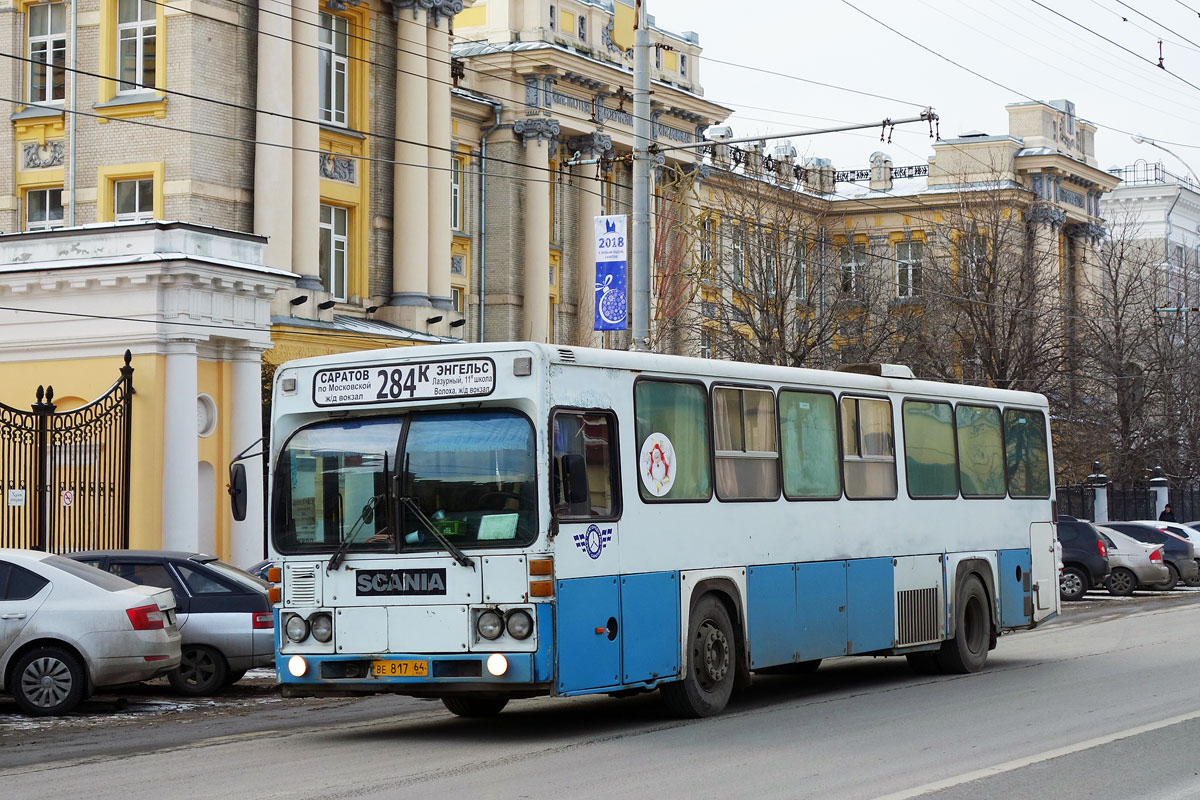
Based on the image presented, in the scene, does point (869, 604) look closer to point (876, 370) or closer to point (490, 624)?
point (876, 370)

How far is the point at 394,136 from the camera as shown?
133 ft

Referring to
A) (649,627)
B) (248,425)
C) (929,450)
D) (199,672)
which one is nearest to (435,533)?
(649,627)

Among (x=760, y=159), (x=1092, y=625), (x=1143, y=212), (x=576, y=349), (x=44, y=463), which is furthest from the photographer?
(x=1143, y=212)

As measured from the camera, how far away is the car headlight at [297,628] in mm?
13016

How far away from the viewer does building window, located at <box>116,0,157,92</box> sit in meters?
35.6

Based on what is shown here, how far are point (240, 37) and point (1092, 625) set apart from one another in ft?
68.5

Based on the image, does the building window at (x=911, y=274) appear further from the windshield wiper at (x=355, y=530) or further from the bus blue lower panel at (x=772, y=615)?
the windshield wiper at (x=355, y=530)

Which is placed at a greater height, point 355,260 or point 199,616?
point 355,260

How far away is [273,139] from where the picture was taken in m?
36.0

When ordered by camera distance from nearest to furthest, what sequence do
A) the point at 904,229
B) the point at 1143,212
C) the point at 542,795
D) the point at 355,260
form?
the point at 542,795 → the point at 355,260 → the point at 904,229 → the point at 1143,212

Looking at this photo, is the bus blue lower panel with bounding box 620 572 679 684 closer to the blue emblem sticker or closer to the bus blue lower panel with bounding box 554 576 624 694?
the bus blue lower panel with bounding box 554 576 624 694

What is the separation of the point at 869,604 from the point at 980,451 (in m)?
3.22

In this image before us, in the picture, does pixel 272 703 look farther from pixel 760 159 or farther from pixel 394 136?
pixel 760 159

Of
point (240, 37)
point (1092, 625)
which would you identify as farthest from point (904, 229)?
point (1092, 625)
